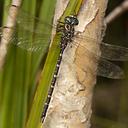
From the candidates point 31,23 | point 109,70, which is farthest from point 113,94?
point 31,23

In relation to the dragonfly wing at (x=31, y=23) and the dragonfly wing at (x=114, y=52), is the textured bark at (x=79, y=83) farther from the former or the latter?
the dragonfly wing at (x=114, y=52)

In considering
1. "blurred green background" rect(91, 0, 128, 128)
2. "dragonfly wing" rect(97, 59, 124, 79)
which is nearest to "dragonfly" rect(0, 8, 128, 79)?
"dragonfly wing" rect(97, 59, 124, 79)

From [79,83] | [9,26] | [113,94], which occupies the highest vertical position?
[9,26]

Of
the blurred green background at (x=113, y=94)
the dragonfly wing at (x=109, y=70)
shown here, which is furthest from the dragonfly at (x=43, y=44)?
the blurred green background at (x=113, y=94)

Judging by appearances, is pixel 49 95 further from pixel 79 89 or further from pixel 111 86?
pixel 111 86

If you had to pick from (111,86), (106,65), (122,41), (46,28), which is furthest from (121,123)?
(46,28)

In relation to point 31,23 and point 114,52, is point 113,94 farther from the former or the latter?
point 31,23
